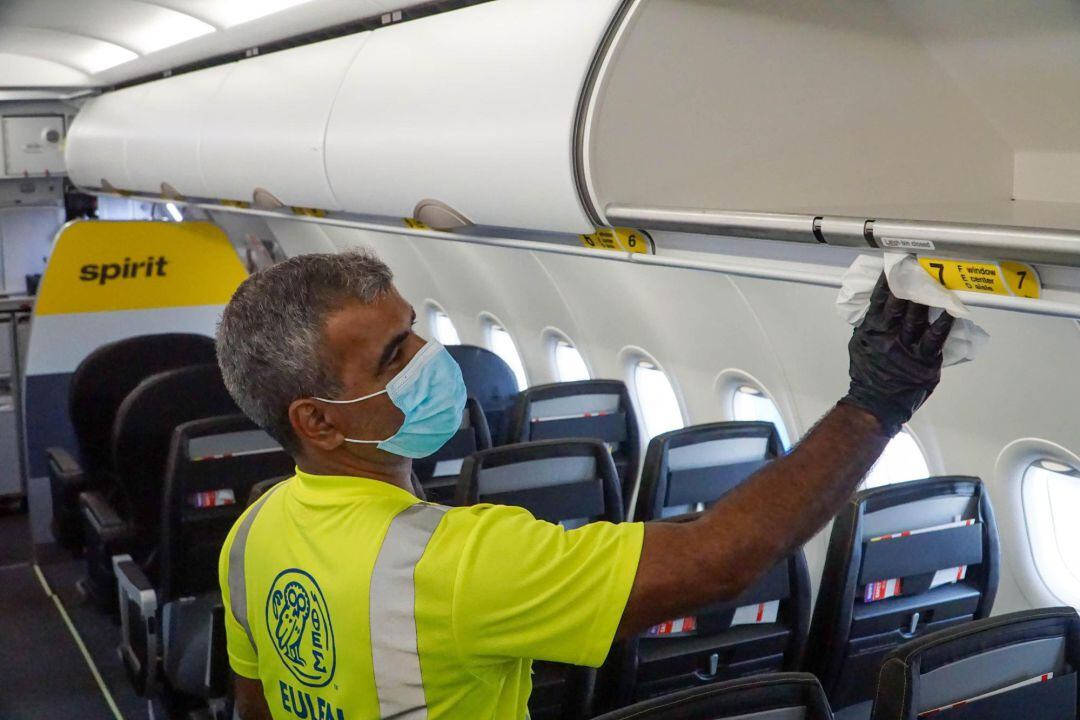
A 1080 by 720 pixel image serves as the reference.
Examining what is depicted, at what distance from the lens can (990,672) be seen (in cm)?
234

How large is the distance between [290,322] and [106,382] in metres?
4.80

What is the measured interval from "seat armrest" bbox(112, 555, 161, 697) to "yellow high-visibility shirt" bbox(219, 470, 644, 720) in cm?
238

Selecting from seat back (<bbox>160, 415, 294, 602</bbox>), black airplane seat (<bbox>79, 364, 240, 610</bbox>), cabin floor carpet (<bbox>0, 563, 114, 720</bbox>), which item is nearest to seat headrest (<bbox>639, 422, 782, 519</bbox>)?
seat back (<bbox>160, 415, 294, 602</bbox>)

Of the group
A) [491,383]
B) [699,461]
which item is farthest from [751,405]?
[699,461]

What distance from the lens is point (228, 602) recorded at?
235 cm

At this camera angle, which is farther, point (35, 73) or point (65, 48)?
point (35, 73)

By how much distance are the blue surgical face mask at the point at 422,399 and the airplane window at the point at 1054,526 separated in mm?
2773

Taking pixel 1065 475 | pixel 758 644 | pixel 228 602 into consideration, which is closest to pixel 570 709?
pixel 758 644

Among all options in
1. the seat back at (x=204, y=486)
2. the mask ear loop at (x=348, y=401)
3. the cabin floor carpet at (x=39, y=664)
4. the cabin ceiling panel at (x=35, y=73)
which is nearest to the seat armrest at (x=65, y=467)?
the cabin floor carpet at (x=39, y=664)

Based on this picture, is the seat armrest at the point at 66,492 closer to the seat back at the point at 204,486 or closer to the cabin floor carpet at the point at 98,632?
the cabin floor carpet at the point at 98,632

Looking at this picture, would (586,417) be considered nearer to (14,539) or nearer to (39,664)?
(39,664)

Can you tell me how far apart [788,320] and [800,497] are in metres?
3.30

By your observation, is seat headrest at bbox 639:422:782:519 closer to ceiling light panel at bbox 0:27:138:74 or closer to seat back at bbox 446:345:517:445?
seat back at bbox 446:345:517:445

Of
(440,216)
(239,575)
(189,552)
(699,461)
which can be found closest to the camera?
(239,575)
